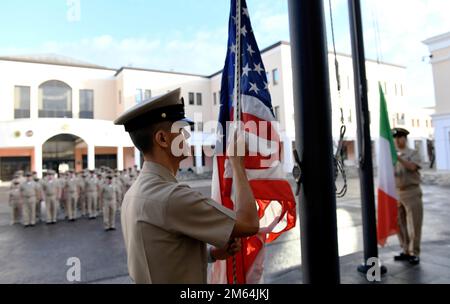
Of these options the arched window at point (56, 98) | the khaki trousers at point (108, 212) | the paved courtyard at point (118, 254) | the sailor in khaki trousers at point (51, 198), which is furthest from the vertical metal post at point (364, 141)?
the arched window at point (56, 98)

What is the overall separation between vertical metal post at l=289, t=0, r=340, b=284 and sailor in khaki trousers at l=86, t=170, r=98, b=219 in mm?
10781

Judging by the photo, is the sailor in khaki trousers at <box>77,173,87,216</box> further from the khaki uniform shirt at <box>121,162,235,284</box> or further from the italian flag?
the khaki uniform shirt at <box>121,162,235,284</box>

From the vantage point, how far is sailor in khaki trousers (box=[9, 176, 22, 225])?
10.4 meters

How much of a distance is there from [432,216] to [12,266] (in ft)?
30.3

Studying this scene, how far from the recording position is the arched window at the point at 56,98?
931 inches

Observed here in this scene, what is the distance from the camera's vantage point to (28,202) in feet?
33.3

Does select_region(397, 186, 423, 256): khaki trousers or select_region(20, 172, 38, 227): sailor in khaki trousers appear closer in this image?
select_region(397, 186, 423, 256): khaki trousers

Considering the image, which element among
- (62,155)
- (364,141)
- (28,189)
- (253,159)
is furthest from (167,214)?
(62,155)

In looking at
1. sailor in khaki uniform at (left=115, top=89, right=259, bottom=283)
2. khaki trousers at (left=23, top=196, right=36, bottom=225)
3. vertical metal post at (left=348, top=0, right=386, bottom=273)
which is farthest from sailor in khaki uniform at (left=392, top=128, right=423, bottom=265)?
khaki trousers at (left=23, top=196, right=36, bottom=225)

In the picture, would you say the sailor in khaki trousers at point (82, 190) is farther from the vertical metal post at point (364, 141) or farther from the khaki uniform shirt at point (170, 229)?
the khaki uniform shirt at point (170, 229)

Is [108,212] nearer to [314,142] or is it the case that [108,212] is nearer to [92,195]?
[92,195]
